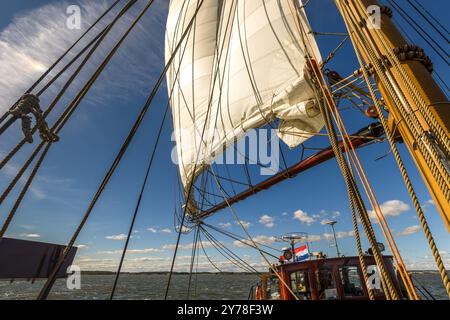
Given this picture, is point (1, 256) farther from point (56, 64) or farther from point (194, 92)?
point (194, 92)

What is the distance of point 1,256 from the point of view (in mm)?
2113

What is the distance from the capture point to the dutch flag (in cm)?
707

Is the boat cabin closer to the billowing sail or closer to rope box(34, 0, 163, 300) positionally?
the billowing sail

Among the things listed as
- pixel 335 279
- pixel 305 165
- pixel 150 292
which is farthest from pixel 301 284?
pixel 150 292

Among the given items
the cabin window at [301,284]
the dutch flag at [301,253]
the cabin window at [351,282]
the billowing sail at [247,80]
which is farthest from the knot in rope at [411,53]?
the dutch flag at [301,253]

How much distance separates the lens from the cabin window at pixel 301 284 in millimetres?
5871

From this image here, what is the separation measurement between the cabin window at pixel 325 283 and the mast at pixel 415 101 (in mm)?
4399

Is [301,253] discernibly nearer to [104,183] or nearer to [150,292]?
[104,183]

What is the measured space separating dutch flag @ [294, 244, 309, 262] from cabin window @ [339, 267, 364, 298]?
152 centimetres

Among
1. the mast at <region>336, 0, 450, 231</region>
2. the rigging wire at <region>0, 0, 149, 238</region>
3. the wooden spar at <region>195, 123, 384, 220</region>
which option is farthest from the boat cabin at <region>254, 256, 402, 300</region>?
the rigging wire at <region>0, 0, 149, 238</region>

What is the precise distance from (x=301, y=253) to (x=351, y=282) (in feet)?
6.07

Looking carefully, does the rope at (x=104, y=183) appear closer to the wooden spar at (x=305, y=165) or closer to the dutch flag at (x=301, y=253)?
the wooden spar at (x=305, y=165)
